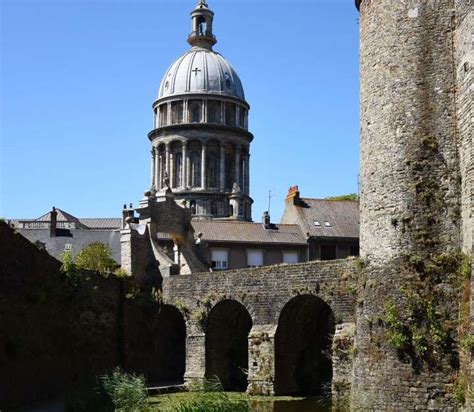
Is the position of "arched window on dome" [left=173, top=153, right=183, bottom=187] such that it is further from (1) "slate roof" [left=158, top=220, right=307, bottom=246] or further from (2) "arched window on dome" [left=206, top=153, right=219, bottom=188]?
(1) "slate roof" [left=158, top=220, right=307, bottom=246]

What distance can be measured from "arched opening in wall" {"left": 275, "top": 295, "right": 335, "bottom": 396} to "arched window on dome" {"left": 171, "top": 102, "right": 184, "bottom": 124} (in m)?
38.1

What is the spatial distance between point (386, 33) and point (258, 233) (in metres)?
30.6

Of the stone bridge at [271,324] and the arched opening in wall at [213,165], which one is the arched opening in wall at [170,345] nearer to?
the stone bridge at [271,324]

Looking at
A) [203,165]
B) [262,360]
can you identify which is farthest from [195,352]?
[203,165]

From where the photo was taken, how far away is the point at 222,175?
63.0 m

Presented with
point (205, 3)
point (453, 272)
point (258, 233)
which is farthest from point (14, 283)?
point (205, 3)

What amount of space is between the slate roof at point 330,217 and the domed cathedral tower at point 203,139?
12.5m

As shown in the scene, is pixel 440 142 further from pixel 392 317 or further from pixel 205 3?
pixel 205 3

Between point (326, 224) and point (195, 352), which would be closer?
point (195, 352)

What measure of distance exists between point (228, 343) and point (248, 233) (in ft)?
67.4

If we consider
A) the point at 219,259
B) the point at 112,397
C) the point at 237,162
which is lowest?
the point at 112,397

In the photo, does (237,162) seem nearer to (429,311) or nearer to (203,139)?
(203,139)

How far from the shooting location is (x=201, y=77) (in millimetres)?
63469

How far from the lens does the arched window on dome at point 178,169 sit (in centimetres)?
6281
